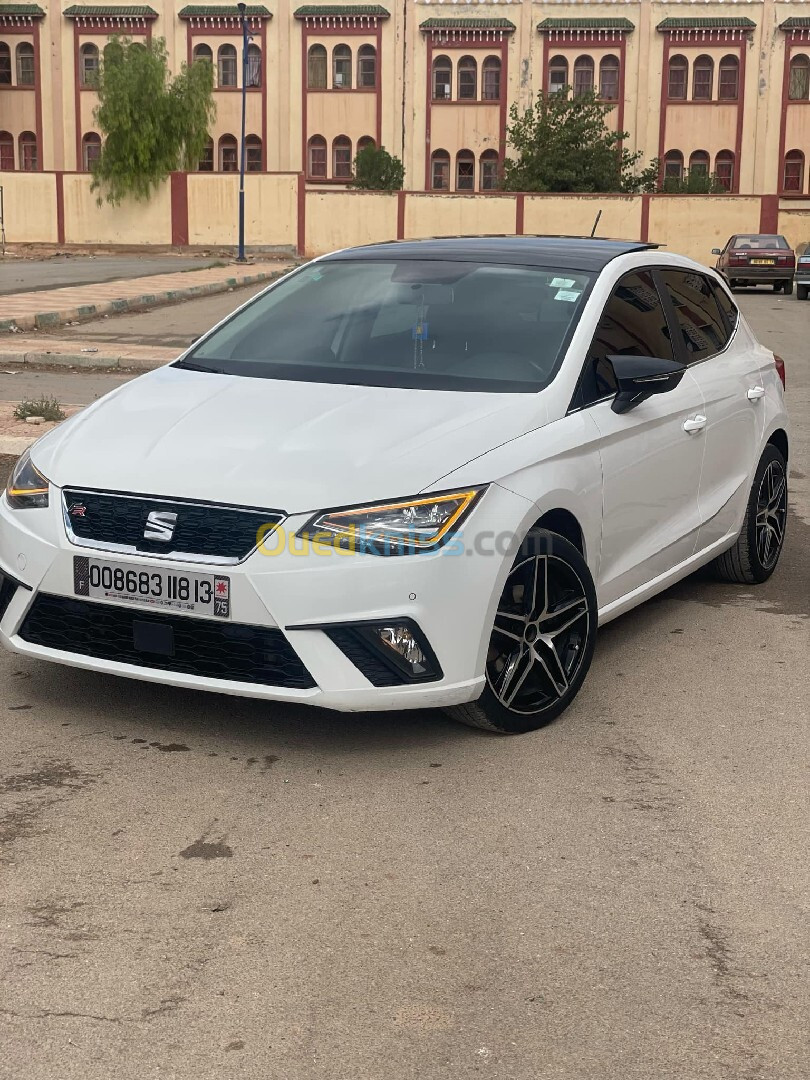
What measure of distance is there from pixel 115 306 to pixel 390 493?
1985 cm

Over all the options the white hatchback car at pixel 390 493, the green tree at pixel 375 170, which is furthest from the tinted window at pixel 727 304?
the green tree at pixel 375 170

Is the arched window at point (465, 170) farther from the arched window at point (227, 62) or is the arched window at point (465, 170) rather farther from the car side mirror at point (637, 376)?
the car side mirror at point (637, 376)

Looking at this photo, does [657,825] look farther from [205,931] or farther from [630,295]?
[630,295]

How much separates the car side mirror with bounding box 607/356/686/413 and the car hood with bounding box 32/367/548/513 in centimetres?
41

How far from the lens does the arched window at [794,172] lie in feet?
205

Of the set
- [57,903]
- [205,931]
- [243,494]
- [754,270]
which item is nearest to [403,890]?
[205,931]

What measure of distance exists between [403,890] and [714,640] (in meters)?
2.65

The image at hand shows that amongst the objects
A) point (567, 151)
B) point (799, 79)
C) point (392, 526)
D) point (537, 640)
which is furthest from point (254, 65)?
point (392, 526)

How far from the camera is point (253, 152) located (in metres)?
64.6

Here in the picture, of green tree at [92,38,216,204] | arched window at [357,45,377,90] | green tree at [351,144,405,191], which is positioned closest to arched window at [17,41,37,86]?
green tree at [92,38,216,204]

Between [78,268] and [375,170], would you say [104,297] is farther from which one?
[375,170]

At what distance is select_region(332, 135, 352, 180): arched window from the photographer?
63.6 m

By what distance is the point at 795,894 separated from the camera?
11.1 feet

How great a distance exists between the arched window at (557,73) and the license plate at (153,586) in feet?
202
